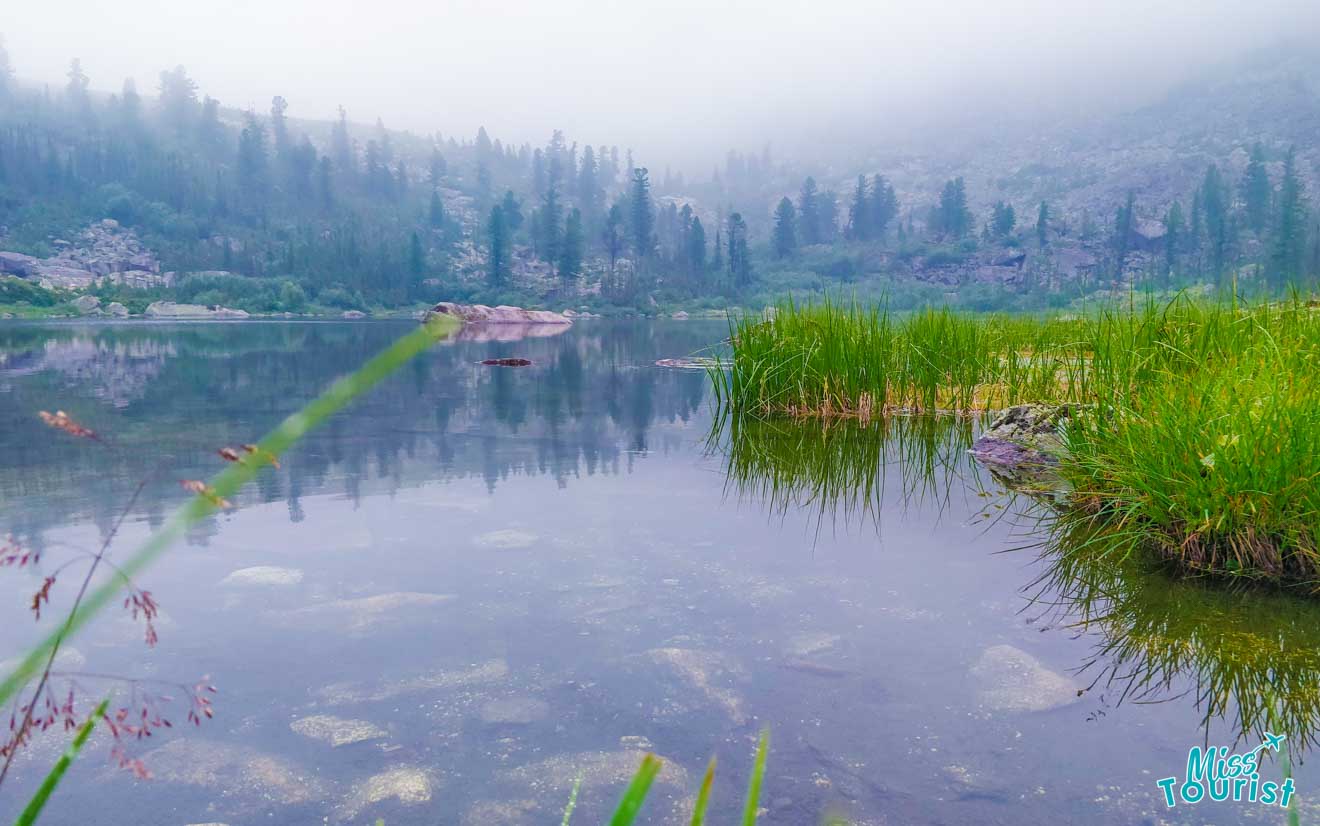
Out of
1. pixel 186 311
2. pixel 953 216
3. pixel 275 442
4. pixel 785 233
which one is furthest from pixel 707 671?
pixel 953 216

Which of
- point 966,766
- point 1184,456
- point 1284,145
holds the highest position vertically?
point 1284,145

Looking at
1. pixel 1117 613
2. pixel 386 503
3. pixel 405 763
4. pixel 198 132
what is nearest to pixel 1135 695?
pixel 1117 613

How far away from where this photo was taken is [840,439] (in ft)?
26.2

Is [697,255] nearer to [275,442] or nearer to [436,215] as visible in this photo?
[436,215]

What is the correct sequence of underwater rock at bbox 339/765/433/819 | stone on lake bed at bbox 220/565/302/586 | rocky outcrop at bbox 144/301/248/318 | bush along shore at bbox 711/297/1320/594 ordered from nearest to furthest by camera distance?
underwater rock at bbox 339/765/433/819 < bush along shore at bbox 711/297/1320/594 < stone on lake bed at bbox 220/565/302/586 < rocky outcrop at bbox 144/301/248/318

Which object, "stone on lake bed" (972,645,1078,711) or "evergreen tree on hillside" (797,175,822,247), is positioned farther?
"evergreen tree on hillside" (797,175,822,247)

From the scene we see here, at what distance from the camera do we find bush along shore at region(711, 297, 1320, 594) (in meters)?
3.83

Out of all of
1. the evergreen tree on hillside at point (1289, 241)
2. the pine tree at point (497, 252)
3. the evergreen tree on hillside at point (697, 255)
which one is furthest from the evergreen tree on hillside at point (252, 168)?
the evergreen tree on hillside at point (1289, 241)

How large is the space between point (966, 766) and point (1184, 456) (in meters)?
2.42

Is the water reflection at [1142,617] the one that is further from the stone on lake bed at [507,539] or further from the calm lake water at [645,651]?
the stone on lake bed at [507,539]

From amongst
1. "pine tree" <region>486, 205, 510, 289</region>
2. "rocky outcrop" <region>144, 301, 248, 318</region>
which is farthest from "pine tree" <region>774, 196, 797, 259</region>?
"rocky outcrop" <region>144, 301, 248, 318</region>

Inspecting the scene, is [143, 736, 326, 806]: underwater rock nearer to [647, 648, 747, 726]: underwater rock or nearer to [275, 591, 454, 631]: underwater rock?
[275, 591, 454, 631]: underwater rock

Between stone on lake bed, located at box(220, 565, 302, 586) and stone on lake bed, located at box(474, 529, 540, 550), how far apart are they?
0.97 meters

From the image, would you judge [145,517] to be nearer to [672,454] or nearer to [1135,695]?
[672,454]
